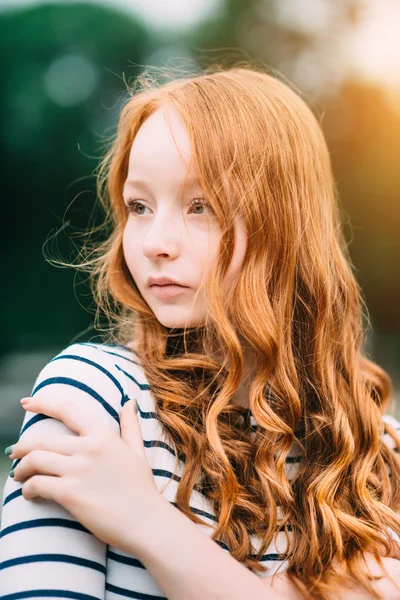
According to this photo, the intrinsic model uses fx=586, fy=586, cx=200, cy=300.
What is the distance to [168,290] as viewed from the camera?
1.07 m

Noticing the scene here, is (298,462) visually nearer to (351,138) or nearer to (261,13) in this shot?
(351,138)

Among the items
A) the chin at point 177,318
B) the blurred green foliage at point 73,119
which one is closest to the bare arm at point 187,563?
the chin at point 177,318

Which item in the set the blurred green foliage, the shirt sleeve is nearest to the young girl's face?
the shirt sleeve

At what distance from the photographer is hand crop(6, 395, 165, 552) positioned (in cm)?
79

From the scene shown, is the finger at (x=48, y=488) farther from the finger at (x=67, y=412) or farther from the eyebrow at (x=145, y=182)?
the eyebrow at (x=145, y=182)

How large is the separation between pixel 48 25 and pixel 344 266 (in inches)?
75.8

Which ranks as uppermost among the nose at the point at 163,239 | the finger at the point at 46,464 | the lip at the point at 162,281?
the nose at the point at 163,239

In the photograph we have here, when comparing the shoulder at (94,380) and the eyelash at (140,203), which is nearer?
the shoulder at (94,380)

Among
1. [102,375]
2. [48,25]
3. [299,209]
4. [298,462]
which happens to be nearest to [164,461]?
[102,375]

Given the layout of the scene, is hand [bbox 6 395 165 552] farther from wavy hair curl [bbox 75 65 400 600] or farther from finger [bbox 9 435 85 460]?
wavy hair curl [bbox 75 65 400 600]

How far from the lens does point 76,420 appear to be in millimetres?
854

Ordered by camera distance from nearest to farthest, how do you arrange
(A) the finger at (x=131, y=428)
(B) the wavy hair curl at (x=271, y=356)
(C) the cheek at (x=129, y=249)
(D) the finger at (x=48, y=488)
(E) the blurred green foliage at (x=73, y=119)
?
(D) the finger at (x=48, y=488) < (A) the finger at (x=131, y=428) < (B) the wavy hair curl at (x=271, y=356) < (C) the cheek at (x=129, y=249) < (E) the blurred green foliage at (x=73, y=119)

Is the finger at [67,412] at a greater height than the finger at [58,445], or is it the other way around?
the finger at [67,412]

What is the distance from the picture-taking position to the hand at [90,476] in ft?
2.58
